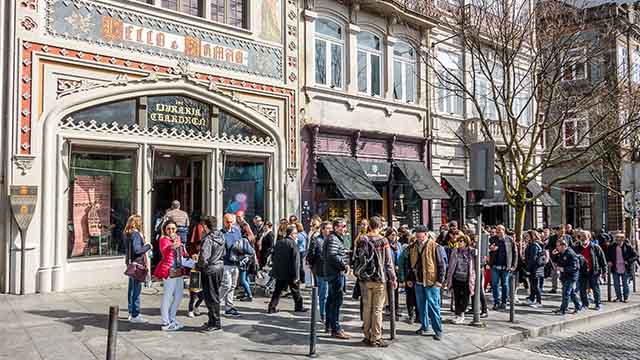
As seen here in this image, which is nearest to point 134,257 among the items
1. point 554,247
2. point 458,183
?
point 554,247

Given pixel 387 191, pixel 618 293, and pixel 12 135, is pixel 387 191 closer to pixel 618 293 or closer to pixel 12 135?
pixel 618 293

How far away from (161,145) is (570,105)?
1024cm

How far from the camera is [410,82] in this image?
20.1 m

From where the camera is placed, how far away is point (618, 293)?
43.9 ft

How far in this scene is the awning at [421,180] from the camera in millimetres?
18859

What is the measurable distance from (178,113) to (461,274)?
782 centimetres

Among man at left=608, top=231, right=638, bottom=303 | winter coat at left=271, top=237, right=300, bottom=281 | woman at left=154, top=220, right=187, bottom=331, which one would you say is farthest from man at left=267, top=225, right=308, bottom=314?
man at left=608, top=231, right=638, bottom=303

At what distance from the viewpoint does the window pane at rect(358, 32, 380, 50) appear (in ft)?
60.3

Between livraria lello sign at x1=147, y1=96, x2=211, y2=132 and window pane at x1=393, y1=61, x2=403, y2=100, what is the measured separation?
25.4ft

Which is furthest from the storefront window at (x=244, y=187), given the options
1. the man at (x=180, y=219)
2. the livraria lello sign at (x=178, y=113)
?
the man at (x=180, y=219)

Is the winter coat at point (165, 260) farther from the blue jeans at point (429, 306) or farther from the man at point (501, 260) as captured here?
the man at point (501, 260)

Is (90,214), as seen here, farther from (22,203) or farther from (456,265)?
(456,265)

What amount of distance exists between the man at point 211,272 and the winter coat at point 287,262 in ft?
5.42

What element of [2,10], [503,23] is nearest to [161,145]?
[2,10]
